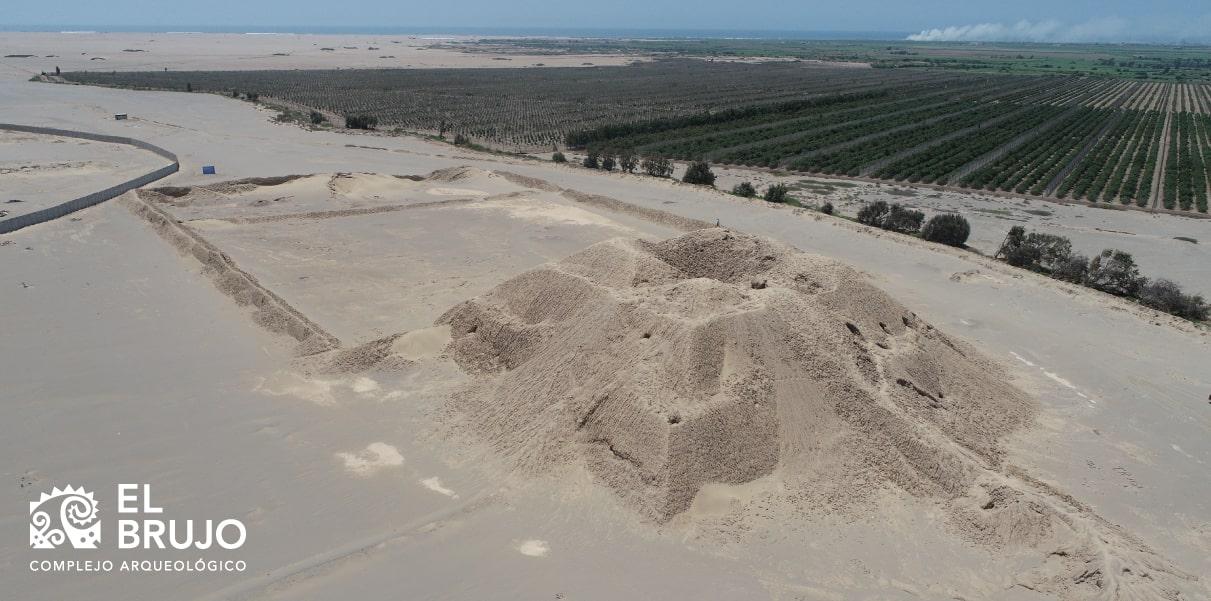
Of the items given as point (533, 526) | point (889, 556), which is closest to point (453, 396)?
point (533, 526)

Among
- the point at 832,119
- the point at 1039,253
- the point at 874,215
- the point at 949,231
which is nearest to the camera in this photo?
the point at 1039,253

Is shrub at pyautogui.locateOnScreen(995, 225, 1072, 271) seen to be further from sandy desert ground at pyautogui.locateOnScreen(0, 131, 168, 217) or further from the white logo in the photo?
sandy desert ground at pyautogui.locateOnScreen(0, 131, 168, 217)

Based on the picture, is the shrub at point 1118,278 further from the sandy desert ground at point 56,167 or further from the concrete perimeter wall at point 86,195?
the sandy desert ground at point 56,167

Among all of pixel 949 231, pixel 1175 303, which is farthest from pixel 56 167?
pixel 1175 303

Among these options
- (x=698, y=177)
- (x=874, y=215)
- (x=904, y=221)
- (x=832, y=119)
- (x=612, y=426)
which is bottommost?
(x=612, y=426)

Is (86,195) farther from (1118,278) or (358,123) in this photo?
(1118,278)

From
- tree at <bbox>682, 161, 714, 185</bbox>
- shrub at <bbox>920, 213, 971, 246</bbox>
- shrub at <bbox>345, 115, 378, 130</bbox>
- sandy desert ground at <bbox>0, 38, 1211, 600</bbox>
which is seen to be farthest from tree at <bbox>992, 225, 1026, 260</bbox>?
shrub at <bbox>345, 115, 378, 130</bbox>

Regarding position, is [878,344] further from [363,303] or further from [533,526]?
[363,303]
